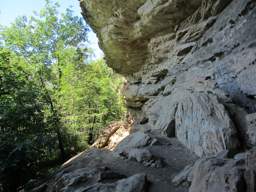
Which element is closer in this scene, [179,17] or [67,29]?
[179,17]

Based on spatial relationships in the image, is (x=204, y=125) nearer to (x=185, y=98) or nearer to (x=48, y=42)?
(x=185, y=98)

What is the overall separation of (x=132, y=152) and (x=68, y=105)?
7589 millimetres

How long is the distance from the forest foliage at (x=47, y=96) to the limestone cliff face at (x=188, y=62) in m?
2.74

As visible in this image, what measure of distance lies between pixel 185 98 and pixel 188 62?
249 cm

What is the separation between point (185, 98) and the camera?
8.40 m

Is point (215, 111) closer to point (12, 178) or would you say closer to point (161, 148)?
point (161, 148)

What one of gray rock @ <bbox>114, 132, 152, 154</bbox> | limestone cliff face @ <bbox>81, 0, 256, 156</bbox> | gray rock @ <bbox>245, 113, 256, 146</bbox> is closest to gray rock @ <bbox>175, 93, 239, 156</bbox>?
limestone cliff face @ <bbox>81, 0, 256, 156</bbox>

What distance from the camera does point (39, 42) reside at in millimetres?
16828

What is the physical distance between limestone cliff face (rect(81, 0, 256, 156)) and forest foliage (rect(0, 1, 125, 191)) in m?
2.74

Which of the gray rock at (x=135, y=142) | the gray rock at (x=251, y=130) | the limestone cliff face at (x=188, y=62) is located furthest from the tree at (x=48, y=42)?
the gray rock at (x=251, y=130)

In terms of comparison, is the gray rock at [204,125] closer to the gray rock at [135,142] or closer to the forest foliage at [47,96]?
the gray rock at [135,142]

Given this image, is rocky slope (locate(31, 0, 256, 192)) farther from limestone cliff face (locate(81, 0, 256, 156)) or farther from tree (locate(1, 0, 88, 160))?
tree (locate(1, 0, 88, 160))

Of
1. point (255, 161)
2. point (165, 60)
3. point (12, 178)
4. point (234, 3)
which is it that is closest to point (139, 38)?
point (165, 60)

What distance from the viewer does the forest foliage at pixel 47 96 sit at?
8.83m
